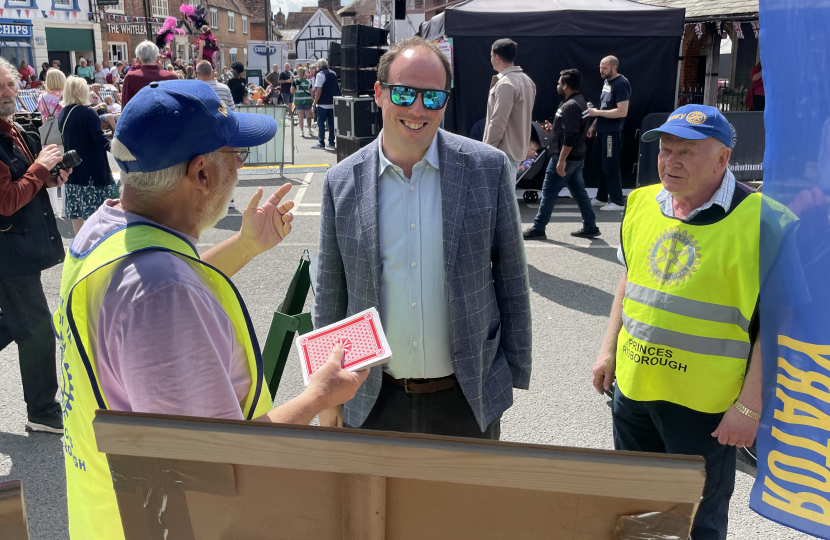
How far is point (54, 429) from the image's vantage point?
3832 mm

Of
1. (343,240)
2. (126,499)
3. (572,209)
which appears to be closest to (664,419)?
(343,240)

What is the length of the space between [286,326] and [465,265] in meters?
1.21

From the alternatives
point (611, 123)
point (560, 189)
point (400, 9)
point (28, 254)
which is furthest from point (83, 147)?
point (400, 9)

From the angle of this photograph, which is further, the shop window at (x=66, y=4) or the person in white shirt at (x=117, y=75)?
the shop window at (x=66, y=4)

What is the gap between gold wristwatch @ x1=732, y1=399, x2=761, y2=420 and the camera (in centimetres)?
219

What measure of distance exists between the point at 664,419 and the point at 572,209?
7535mm

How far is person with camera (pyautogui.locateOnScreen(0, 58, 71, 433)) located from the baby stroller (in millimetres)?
6719

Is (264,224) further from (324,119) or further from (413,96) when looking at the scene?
(324,119)

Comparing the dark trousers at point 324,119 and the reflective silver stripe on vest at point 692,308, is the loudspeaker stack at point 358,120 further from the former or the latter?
the reflective silver stripe on vest at point 692,308

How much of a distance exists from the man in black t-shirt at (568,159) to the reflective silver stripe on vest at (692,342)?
5411 millimetres

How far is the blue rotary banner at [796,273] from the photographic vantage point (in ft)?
5.57

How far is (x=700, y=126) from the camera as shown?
238cm

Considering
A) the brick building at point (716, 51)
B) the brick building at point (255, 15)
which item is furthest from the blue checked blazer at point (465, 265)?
the brick building at point (255, 15)

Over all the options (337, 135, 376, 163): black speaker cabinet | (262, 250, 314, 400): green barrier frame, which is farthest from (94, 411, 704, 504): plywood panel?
(337, 135, 376, 163): black speaker cabinet
